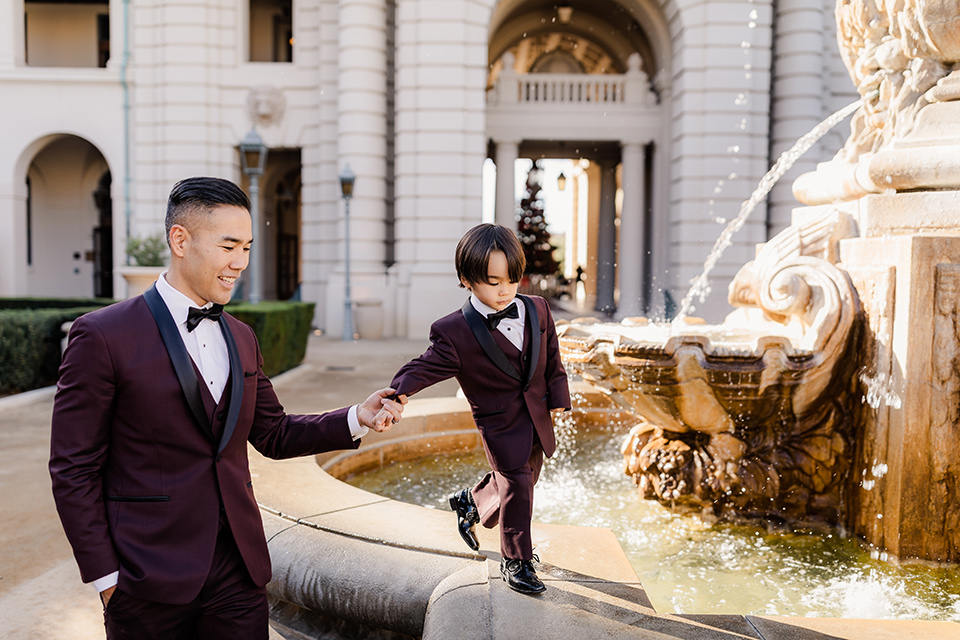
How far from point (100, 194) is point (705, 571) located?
71.3ft

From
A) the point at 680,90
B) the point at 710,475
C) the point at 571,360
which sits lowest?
the point at 710,475

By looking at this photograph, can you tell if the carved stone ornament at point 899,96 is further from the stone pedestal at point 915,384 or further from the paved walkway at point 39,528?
the paved walkway at point 39,528

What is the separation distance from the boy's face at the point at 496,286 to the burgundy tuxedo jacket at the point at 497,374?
0.08m

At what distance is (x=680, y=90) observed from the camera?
55.0ft

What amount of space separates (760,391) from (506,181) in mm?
14527

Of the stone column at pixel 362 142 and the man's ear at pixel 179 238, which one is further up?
the stone column at pixel 362 142

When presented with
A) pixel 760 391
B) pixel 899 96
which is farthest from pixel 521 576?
pixel 899 96

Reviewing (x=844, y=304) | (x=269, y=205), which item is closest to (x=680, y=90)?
(x=269, y=205)

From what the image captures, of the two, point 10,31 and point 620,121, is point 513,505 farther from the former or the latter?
point 10,31

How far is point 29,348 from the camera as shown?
8.84 m

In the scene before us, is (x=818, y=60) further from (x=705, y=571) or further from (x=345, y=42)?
(x=705, y=571)

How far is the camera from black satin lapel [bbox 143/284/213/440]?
5.74 ft

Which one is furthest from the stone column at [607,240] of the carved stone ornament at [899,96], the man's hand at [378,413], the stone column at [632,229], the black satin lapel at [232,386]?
the black satin lapel at [232,386]

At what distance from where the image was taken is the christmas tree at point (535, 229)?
27.2 metres
